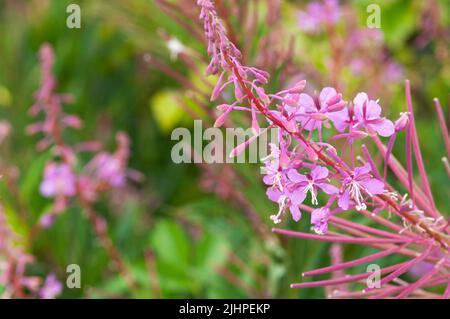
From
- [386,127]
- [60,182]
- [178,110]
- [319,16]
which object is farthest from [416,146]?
[178,110]

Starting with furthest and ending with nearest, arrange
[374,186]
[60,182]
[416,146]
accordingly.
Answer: [60,182], [416,146], [374,186]

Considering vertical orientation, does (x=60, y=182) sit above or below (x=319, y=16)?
below

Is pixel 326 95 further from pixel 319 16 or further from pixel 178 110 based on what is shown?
pixel 178 110

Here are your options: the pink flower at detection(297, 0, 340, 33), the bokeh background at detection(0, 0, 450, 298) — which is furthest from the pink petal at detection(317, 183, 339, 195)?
the pink flower at detection(297, 0, 340, 33)

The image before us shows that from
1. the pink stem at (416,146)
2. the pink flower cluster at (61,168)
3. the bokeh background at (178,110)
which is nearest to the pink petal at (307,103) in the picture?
the pink stem at (416,146)
